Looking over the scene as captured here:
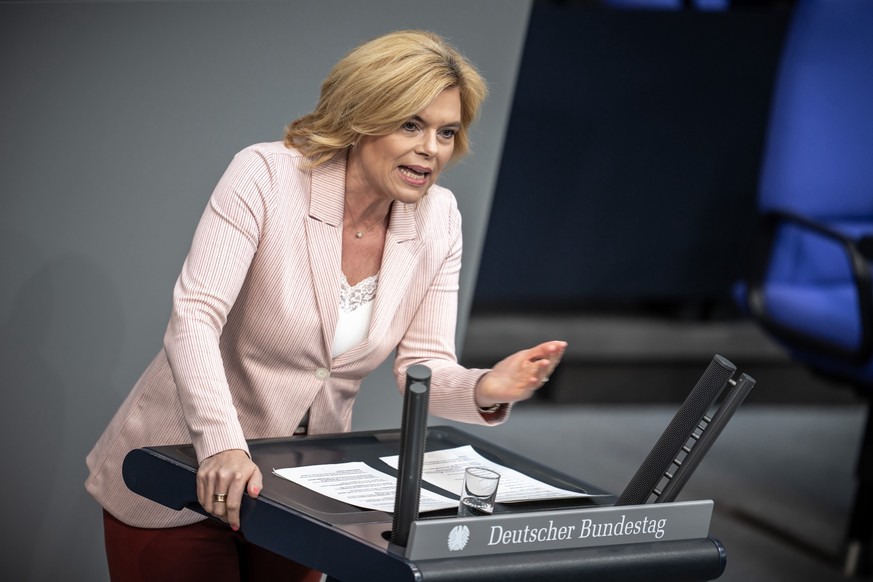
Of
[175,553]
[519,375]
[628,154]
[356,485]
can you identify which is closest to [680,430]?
[519,375]

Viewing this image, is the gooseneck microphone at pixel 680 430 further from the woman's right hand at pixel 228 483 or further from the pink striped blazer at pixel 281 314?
the woman's right hand at pixel 228 483

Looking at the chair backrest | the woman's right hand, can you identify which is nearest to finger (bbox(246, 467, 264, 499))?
the woman's right hand

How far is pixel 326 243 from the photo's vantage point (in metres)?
1.82

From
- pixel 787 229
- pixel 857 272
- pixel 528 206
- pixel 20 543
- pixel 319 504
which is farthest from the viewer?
pixel 528 206

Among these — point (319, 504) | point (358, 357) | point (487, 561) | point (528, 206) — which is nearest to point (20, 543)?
point (358, 357)

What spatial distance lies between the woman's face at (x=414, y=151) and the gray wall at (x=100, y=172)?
17.1 inches

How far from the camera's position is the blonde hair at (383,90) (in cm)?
175

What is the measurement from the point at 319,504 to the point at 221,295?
1.17 ft

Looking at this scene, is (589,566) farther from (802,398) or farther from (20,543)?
(802,398)

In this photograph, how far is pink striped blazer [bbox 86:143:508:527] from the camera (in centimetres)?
173

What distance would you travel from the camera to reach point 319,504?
151cm

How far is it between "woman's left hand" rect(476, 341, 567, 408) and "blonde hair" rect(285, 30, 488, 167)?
378 millimetres

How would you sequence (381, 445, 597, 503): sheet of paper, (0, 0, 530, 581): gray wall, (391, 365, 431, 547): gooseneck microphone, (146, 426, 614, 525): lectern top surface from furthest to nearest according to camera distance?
1. (0, 0, 530, 581): gray wall
2. (381, 445, 597, 503): sheet of paper
3. (146, 426, 614, 525): lectern top surface
4. (391, 365, 431, 547): gooseneck microphone

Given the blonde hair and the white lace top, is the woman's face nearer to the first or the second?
the blonde hair
